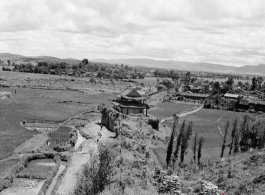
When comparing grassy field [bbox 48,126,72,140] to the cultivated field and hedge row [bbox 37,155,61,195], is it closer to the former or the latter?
the cultivated field

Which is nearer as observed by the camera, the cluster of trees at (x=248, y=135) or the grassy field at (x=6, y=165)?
the grassy field at (x=6, y=165)

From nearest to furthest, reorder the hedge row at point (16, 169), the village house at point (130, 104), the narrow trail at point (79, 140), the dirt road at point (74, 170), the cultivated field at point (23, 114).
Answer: the dirt road at point (74, 170) → the hedge row at point (16, 169) → the cultivated field at point (23, 114) → the narrow trail at point (79, 140) → the village house at point (130, 104)

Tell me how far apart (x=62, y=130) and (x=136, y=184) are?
3245 cm

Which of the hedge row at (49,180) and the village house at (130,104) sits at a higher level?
the village house at (130,104)

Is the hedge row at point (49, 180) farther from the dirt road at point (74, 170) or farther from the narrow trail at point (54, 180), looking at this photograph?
the dirt road at point (74, 170)

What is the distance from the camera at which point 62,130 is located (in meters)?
52.2

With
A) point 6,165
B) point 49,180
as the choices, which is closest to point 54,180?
point 49,180

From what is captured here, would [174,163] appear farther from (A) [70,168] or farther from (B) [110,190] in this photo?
(B) [110,190]

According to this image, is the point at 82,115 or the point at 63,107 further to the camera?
the point at 63,107

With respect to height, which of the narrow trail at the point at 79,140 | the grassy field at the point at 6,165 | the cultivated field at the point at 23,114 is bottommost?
the narrow trail at the point at 79,140

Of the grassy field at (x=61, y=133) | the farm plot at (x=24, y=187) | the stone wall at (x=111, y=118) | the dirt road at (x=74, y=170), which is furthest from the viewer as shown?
the stone wall at (x=111, y=118)

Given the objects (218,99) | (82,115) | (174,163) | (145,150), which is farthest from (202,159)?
(218,99)

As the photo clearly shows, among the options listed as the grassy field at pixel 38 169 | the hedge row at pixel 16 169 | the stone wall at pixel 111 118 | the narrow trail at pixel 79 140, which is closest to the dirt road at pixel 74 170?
the narrow trail at pixel 79 140

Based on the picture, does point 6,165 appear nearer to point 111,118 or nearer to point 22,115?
point 111,118
